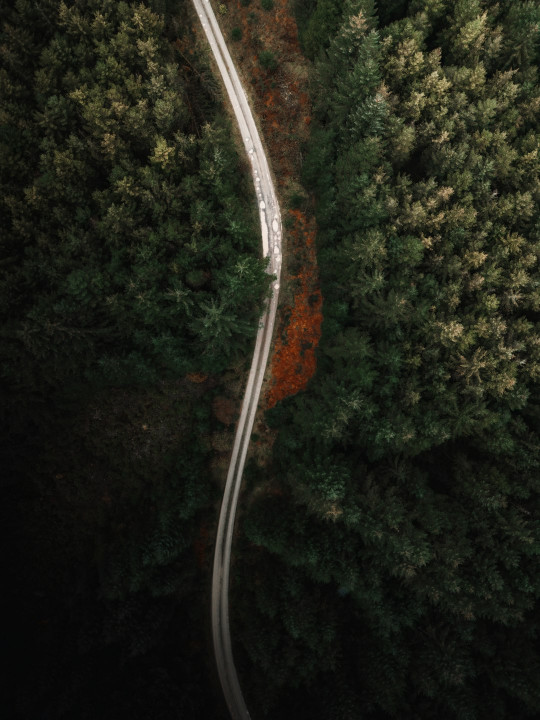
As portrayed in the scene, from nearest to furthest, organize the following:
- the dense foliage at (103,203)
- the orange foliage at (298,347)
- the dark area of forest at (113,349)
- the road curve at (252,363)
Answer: the dense foliage at (103,203), the dark area of forest at (113,349), the road curve at (252,363), the orange foliage at (298,347)

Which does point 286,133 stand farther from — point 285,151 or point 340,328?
point 340,328

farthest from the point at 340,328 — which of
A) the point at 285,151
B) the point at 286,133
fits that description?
the point at 286,133

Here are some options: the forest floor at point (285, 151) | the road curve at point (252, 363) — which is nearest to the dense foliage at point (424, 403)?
the road curve at point (252, 363)

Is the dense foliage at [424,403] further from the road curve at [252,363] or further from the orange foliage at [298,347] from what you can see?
the road curve at [252,363]

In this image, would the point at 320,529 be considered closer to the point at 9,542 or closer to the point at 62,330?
the point at 62,330

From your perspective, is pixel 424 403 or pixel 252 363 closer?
pixel 424 403
